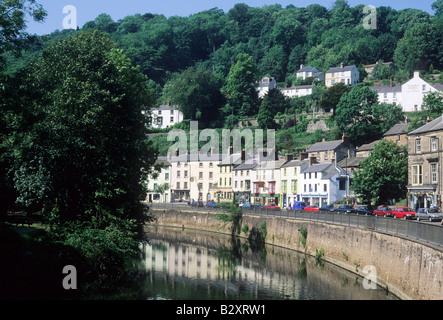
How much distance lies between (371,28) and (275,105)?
6906 centimetres

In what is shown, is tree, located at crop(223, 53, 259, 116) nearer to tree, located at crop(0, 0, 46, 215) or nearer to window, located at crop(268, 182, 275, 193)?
window, located at crop(268, 182, 275, 193)

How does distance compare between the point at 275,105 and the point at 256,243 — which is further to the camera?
the point at 275,105

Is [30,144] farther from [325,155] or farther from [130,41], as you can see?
[130,41]

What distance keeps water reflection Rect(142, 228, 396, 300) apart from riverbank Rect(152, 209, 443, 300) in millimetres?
858

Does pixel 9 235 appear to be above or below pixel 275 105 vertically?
below

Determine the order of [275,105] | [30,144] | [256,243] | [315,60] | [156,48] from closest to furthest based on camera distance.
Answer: [30,144] → [256,243] → [275,105] → [315,60] → [156,48]

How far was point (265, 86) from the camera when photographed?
154 metres

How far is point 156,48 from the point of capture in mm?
186250

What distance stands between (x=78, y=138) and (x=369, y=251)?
1927 cm

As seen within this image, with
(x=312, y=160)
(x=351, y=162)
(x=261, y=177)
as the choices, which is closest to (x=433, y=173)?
(x=351, y=162)

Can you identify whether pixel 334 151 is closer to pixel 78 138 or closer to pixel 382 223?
pixel 382 223

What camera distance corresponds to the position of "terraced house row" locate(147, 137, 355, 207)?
76.6 m
